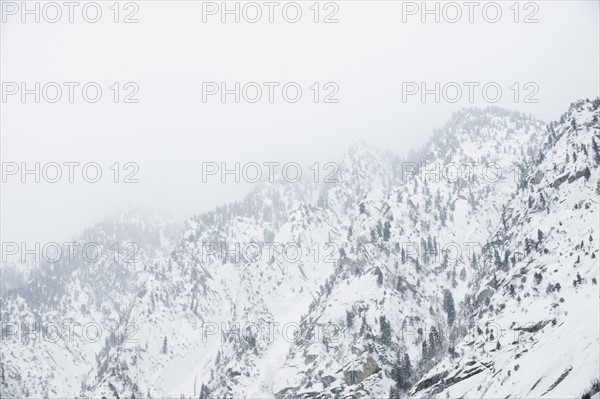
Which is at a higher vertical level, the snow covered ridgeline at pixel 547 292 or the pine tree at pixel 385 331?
the snow covered ridgeline at pixel 547 292

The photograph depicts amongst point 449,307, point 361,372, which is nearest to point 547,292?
point 361,372

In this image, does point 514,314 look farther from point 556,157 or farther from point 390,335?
point 556,157

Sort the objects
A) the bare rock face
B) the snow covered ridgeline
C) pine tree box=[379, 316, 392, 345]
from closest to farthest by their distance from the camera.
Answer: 1. the snow covered ridgeline
2. the bare rock face
3. pine tree box=[379, 316, 392, 345]

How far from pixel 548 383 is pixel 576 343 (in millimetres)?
9106

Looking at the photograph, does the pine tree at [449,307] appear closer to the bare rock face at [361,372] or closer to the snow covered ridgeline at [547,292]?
the snow covered ridgeline at [547,292]

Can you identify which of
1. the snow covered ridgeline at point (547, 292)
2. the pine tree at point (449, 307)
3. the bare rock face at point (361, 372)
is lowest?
the bare rock face at point (361, 372)

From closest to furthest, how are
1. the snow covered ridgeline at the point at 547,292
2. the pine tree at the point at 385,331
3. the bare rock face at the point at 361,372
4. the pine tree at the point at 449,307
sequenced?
the snow covered ridgeline at the point at 547,292
the bare rock face at the point at 361,372
the pine tree at the point at 385,331
the pine tree at the point at 449,307

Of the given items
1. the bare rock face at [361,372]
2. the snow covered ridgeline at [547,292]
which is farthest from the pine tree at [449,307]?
the bare rock face at [361,372]

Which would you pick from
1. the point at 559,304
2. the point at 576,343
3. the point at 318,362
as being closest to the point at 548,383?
the point at 576,343

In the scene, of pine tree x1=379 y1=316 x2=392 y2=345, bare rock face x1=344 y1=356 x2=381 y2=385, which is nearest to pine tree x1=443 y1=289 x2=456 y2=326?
pine tree x1=379 y1=316 x2=392 y2=345

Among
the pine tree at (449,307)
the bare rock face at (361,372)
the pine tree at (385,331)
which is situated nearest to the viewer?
the bare rock face at (361,372)

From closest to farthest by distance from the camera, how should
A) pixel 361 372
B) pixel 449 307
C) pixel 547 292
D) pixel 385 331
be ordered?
1. pixel 547 292
2. pixel 361 372
3. pixel 385 331
4. pixel 449 307

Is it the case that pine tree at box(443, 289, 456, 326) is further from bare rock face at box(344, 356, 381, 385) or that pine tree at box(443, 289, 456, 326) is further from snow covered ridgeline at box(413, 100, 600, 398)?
bare rock face at box(344, 356, 381, 385)

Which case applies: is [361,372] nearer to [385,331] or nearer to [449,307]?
[385,331]
